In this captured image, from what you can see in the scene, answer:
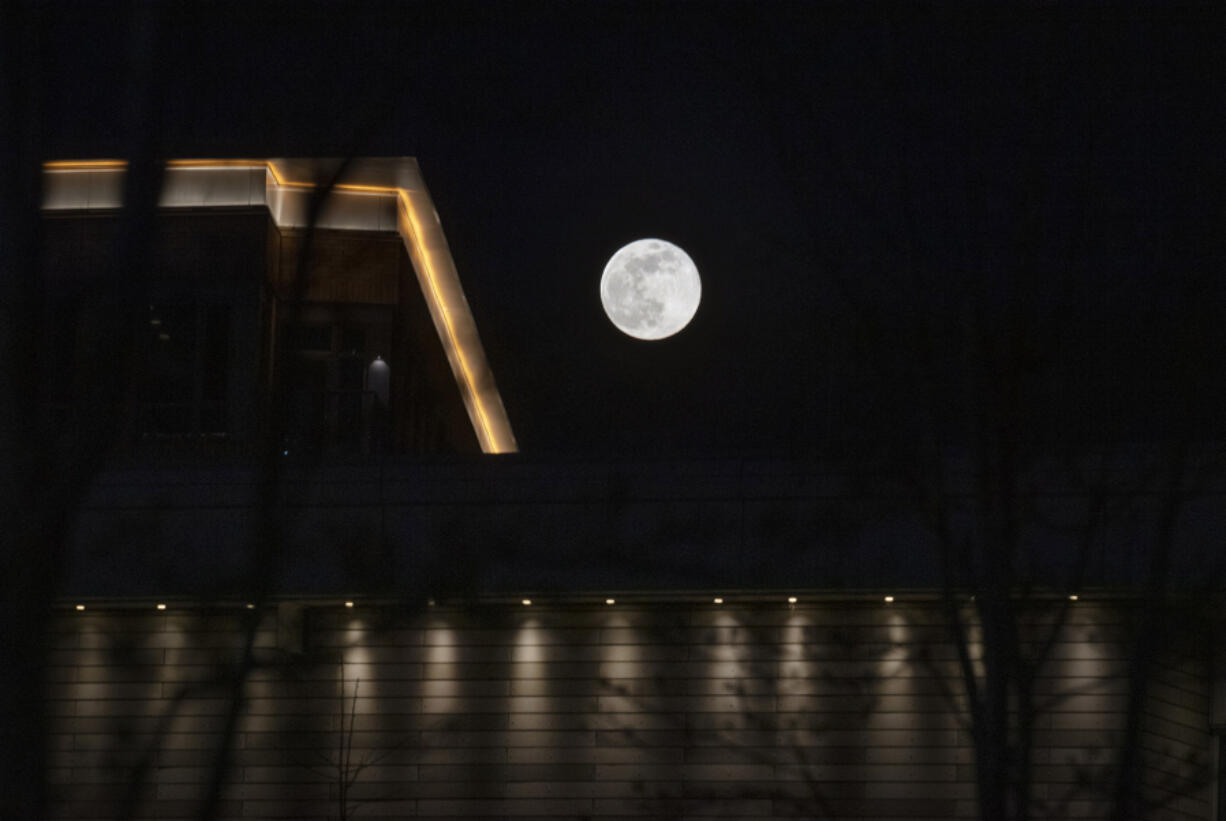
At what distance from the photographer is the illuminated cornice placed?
18031mm

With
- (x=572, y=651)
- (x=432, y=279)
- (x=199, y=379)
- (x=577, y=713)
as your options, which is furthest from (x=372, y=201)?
(x=577, y=713)

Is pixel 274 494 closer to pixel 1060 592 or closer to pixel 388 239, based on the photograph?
pixel 1060 592

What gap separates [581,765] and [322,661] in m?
12.4

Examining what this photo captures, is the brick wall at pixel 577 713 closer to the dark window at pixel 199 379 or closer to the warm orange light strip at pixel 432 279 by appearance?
the dark window at pixel 199 379

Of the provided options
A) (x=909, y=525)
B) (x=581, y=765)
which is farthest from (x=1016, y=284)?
(x=581, y=765)

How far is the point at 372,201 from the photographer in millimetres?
20719

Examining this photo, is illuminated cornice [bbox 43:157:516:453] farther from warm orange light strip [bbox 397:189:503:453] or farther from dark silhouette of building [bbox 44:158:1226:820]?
dark silhouette of building [bbox 44:158:1226:820]

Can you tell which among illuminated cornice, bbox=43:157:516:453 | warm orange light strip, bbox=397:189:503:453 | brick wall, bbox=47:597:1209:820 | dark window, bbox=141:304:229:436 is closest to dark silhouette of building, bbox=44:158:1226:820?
brick wall, bbox=47:597:1209:820

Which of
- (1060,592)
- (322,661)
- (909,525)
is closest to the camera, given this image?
(322,661)

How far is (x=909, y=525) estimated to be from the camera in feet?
45.3

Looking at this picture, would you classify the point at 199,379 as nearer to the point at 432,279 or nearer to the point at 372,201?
the point at 372,201

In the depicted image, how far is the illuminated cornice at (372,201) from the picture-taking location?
1803 centimetres

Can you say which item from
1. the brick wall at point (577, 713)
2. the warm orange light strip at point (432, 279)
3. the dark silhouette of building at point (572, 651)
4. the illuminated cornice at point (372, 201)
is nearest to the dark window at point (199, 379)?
the illuminated cornice at point (372, 201)

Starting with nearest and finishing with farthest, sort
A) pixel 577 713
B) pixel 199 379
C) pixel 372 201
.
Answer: pixel 577 713 → pixel 199 379 → pixel 372 201
